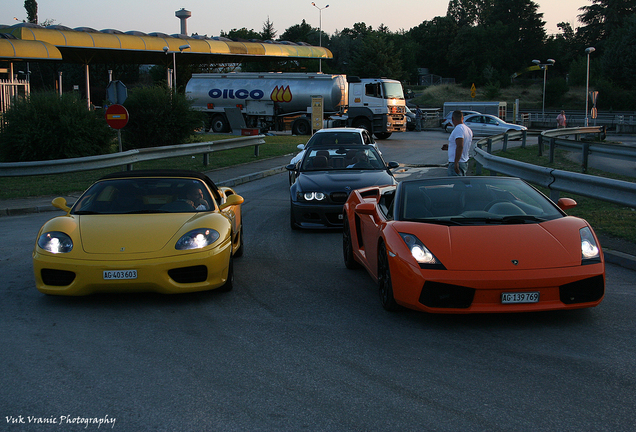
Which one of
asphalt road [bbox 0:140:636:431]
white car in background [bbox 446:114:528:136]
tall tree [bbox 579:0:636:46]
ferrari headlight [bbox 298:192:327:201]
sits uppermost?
tall tree [bbox 579:0:636:46]

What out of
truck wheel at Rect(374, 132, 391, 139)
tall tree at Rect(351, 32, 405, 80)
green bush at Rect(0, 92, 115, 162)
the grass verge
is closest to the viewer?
the grass verge

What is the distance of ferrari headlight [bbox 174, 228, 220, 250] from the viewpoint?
6.08 metres

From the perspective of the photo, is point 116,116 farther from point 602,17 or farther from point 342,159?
point 602,17

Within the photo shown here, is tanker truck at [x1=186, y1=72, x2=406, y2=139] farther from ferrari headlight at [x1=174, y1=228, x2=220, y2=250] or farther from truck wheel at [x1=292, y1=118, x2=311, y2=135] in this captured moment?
ferrari headlight at [x1=174, y1=228, x2=220, y2=250]

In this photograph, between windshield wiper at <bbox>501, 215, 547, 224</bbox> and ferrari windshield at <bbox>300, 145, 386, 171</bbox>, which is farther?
ferrari windshield at <bbox>300, 145, 386, 171</bbox>

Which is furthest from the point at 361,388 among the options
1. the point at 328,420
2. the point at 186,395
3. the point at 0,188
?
the point at 0,188

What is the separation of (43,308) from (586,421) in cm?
467

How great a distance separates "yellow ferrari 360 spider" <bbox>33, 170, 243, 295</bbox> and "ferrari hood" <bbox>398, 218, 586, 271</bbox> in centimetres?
206

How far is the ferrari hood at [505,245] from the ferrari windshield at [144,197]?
2769 mm

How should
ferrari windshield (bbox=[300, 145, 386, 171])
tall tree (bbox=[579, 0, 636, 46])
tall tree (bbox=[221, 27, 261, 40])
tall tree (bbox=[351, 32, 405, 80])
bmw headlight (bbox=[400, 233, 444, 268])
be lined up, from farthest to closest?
tall tree (bbox=[221, 27, 261, 40]) < tall tree (bbox=[579, 0, 636, 46]) < tall tree (bbox=[351, 32, 405, 80]) < ferrari windshield (bbox=[300, 145, 386, 171]) < bmw headlight (bbox=[400, 233, 444, 268])

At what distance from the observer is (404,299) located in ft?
17.2

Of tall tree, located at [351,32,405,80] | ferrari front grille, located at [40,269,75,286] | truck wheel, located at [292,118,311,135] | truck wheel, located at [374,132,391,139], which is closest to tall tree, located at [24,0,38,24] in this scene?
tall tree, located at [351,32,405,80]

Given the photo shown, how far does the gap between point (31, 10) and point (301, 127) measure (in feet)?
280

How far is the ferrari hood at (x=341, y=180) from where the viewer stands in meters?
10.3
